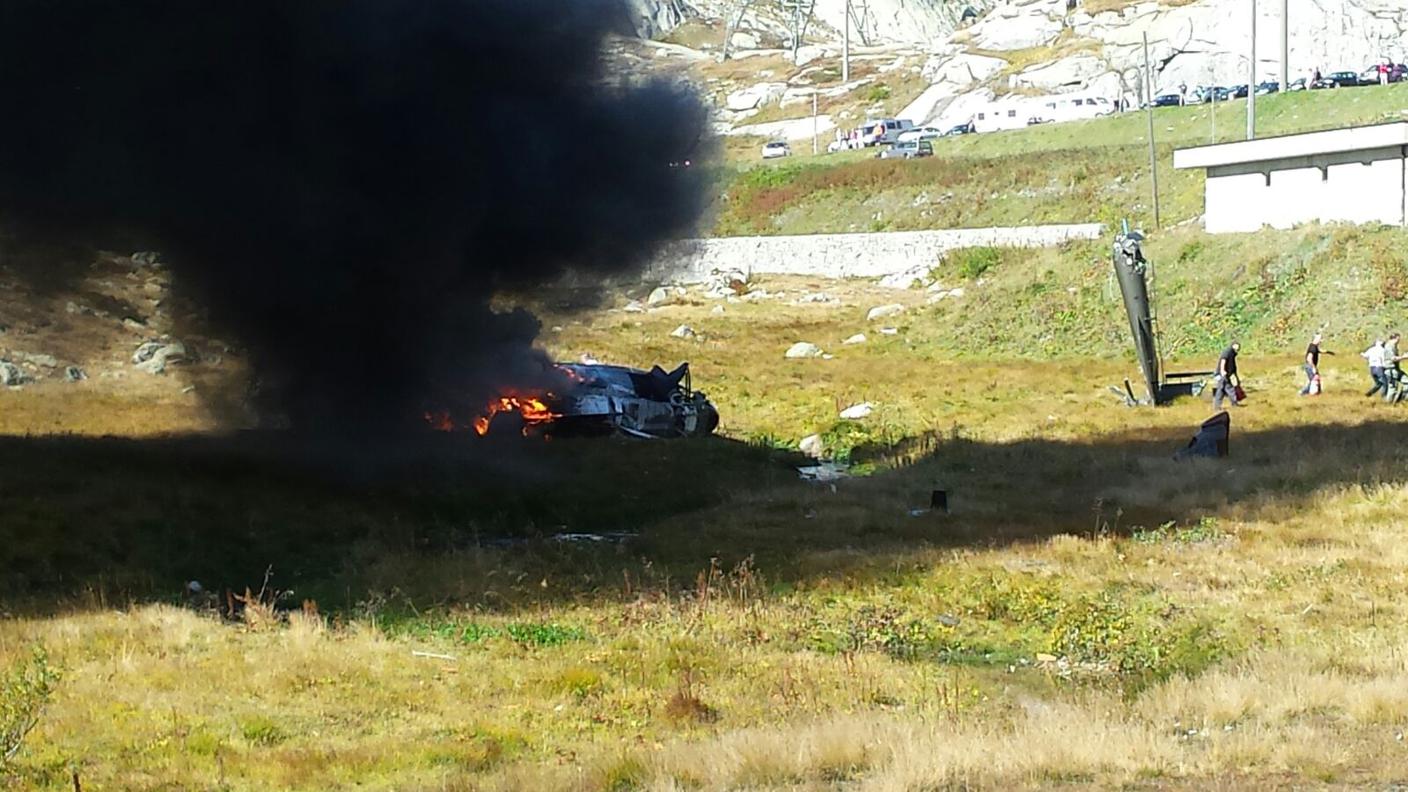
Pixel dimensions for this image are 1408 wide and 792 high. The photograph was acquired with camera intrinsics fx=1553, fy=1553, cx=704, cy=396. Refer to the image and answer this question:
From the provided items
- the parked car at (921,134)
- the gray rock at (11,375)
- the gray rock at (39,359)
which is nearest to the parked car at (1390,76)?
the parked car at (921,134)

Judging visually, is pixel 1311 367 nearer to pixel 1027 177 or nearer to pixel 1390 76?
pixel 1027 177

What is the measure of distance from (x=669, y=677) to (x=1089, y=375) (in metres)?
31.4

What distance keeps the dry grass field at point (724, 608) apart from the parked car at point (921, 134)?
73.0 meters

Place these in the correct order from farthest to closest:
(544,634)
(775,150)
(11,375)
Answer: (775,150) < (11,375) < (544,634)

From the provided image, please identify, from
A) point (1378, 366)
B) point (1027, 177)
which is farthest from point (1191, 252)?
point (1027, 177)

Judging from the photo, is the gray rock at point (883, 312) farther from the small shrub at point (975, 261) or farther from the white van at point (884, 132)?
the white van at point (884, 132)

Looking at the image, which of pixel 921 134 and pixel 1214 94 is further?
pixel 921 134

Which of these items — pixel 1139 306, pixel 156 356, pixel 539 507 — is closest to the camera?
pixel 539 507

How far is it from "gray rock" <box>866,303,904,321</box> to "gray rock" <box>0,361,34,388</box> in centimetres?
3426

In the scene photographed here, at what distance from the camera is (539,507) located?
23609mm

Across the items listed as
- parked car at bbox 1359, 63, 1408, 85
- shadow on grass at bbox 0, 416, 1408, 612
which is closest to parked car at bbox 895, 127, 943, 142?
parked car at bbox 1359, 63, 1408, 85

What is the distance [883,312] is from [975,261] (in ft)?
23.8

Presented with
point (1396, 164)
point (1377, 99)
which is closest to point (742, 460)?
point (1396, 164)

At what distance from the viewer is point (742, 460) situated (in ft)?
95.2
